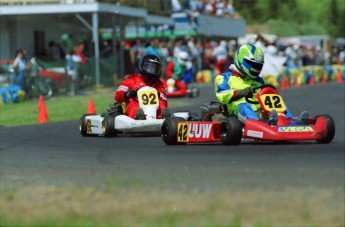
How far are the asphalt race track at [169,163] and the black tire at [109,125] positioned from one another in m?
0.15

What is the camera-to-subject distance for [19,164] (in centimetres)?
976

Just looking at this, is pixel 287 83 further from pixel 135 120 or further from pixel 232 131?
pixel 232 131

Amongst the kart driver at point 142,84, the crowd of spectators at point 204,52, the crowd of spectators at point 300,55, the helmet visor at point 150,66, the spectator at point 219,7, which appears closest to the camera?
the kart driver at point 142,84

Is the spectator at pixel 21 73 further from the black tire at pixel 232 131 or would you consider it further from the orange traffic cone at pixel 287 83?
the black tire at pixel 232 131

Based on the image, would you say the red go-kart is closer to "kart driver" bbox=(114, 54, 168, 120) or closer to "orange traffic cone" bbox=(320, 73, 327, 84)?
"kart driver" bbox=(114, 54, 168, 120)

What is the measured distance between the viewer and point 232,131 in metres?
10.8

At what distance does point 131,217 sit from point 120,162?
9.81 feet

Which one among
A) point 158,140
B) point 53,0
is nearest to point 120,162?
point 158,140

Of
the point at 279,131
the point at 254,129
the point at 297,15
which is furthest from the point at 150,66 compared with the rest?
the point at 297,15

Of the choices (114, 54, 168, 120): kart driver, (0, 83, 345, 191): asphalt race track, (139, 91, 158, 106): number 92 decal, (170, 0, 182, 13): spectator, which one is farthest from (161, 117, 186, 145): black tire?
(170, 0, 182, 13): spectator

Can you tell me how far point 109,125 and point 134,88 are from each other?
668 mm

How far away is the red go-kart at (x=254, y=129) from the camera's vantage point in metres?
10.8

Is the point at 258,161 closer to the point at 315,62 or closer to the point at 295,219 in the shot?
the point at 295,219

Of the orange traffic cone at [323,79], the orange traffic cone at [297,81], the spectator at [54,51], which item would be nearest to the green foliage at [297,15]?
the orange traffic cone at [323,79]
